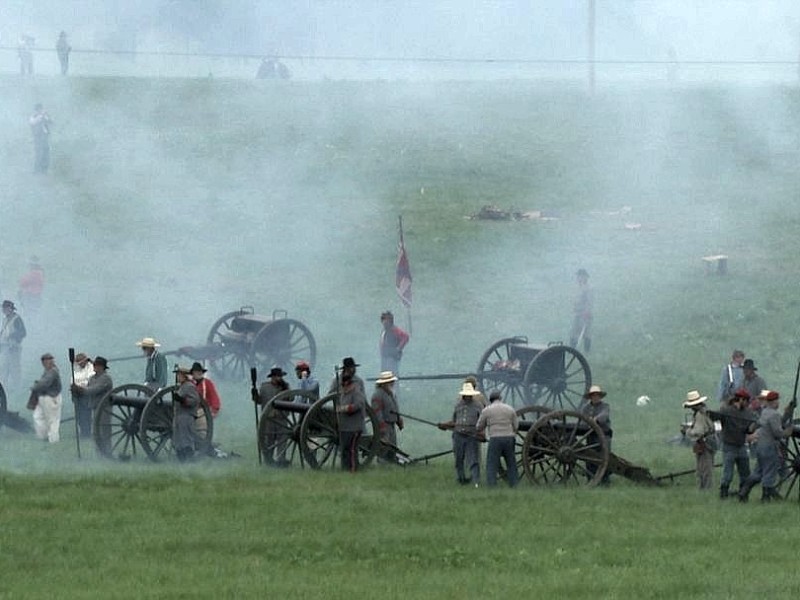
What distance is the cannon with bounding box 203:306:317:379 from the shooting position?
2488 cm

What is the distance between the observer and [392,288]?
29578 mm

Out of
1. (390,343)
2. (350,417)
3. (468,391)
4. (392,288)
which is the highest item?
(392,288)

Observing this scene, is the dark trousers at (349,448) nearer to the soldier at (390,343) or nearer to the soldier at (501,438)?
the soldier at (501,438)

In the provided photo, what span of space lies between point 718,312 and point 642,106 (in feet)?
34.7

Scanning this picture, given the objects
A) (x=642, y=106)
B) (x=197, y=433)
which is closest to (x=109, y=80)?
(x=642, y=106)

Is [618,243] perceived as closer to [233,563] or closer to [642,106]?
[642,106]

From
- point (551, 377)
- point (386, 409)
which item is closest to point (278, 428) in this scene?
point (386, 409)

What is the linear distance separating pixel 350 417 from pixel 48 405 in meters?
4.06

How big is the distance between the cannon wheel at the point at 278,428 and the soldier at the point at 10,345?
556 centimetres

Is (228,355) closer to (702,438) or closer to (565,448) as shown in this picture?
(565,448)

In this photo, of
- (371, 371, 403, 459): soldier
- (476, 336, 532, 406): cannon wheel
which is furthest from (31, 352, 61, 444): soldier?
(476, 336, 532, 406): cannon wheel

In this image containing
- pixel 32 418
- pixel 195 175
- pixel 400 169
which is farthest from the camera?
pixel 400 169

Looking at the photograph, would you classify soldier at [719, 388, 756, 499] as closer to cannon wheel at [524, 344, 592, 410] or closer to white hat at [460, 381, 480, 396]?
white hat at [460, 381, 480, 396]

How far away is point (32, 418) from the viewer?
23.5 meters
